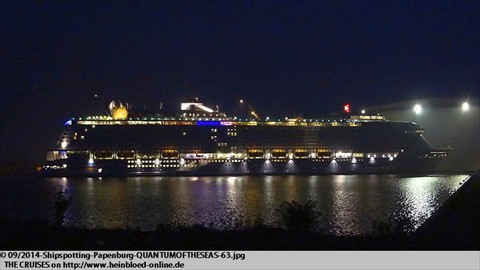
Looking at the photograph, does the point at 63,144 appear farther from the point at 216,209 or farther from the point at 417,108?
the point at 417,108

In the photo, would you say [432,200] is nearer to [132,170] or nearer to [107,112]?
[132,170]

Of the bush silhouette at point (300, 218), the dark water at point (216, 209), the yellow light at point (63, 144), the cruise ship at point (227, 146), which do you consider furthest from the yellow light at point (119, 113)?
the bush silhouette at point (300, 218)

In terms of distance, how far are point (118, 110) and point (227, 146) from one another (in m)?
11.2

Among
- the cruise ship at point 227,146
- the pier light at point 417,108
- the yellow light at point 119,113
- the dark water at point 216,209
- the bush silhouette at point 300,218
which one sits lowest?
the dark water at point 216,209

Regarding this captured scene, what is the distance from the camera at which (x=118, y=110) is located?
180 feet

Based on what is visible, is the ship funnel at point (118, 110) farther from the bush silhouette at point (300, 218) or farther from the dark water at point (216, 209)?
the bush silhouette at point (300, 218)

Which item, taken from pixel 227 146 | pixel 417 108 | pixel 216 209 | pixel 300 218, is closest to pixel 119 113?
pixel 227 146

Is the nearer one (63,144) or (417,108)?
(63,144)

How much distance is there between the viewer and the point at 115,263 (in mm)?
4949

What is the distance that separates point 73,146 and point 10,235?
4521 centimetres

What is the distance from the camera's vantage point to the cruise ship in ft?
168

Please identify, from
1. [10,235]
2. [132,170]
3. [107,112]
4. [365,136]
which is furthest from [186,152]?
[10,235]

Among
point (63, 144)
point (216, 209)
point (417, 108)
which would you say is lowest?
point (216, 209)

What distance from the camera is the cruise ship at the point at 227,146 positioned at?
51250mm
